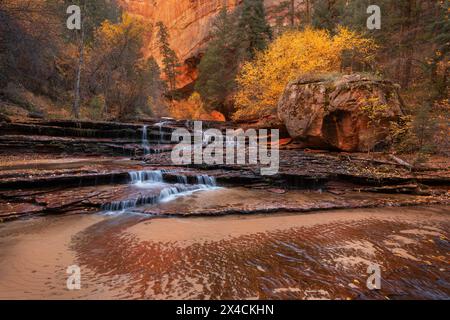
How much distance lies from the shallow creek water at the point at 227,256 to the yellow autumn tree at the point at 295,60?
14221mm

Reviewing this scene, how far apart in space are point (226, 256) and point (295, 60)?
17.6 m

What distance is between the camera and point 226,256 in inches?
193

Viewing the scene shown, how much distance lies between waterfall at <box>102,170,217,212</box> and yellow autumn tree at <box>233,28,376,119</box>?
1220 centimetres

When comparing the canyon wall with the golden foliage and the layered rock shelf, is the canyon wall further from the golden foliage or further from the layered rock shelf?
the layered rock shelf

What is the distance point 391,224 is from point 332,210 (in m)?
1.59

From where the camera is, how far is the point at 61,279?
4102 mm

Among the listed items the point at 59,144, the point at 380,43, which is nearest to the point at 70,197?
the point at 59,144

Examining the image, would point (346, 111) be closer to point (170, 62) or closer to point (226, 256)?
point (226, 256)

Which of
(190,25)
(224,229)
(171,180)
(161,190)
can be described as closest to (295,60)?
(171,180)

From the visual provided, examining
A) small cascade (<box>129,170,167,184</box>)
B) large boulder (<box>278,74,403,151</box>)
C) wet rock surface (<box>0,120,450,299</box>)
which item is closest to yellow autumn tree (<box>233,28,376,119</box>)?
large boulder (<box>278,74,403,151</box>)

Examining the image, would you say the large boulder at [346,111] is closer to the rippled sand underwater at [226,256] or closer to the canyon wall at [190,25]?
the rippled sand underwater at [226,256]

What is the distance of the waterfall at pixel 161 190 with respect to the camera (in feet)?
24.7

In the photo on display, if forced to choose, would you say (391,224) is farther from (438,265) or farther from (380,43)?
(380,43)

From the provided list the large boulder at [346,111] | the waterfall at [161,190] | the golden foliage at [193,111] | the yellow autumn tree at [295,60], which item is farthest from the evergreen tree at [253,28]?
the waterfall at [161,190]
